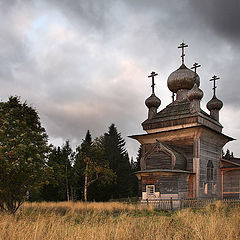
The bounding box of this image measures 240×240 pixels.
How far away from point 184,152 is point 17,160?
52.6 ft

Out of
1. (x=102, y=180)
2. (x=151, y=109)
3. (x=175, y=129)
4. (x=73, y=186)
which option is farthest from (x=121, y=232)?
(x=73, y=186)

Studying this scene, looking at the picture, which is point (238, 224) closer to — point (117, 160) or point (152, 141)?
point (152, 141)

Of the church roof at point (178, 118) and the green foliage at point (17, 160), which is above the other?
the church roof at point (178, 118)

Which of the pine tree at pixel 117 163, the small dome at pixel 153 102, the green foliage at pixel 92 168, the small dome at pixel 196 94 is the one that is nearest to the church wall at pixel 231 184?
the small dome at pixel 196 94

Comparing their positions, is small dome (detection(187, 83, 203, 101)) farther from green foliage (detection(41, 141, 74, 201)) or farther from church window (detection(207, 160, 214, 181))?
green foliage (detection(41, 141, 74, 201))

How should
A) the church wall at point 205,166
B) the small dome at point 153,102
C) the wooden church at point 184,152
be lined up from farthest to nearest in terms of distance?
the small dome at point 153,102, the church wall at point 205,166, the wooden church at point 184,152

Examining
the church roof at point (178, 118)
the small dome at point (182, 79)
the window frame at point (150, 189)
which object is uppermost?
the small dome at point (182, 79)

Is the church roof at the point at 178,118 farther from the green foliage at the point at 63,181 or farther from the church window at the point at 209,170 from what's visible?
the green foliage at the point at 63,181

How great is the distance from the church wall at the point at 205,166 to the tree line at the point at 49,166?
8505 mm

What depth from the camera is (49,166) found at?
18.7 m

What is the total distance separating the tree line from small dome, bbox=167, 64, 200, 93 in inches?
388

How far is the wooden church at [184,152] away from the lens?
24078mm

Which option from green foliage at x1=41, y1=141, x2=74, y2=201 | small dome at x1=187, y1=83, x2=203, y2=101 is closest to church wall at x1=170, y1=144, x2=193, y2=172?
small dome at x1=187, y1=83, x2=203, y2=101

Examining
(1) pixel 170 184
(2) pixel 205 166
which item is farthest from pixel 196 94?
(1) pixel 170 184
